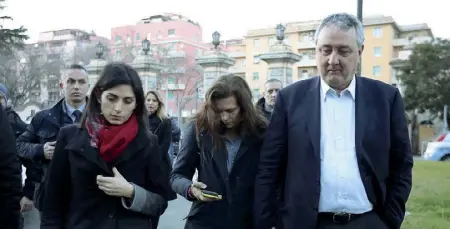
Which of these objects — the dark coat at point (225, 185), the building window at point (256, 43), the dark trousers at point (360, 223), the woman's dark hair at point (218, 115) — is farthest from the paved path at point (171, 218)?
the building window at point (256, 43)

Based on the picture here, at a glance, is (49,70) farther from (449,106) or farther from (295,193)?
(295,193)

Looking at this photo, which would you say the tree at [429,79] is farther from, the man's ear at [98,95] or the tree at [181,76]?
the man's ear at [98,95]

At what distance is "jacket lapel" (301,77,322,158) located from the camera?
2381mm

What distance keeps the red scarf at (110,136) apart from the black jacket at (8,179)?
419 millimetres

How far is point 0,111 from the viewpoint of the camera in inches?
92.1

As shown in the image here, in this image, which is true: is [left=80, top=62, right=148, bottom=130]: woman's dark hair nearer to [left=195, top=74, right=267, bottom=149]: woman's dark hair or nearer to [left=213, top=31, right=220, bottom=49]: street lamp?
[left=195, top=74, right=267, bottom=149]: woman's dark hair

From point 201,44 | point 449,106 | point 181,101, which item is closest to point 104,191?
point 449,106

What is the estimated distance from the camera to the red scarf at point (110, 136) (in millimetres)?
2334

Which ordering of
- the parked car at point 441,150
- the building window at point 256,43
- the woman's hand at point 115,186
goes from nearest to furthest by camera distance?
the woman's hand at point 115,186 < the parked car at point 441,150 < the building window at point 256,43

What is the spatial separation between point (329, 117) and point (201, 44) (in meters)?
57.8

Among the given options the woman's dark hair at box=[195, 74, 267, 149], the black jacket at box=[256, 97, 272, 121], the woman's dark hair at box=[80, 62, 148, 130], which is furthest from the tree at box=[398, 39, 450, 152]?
the woman's dark hair at box=[80, 62, 148, 130]

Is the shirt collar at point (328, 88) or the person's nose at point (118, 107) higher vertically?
the shirt collar at point (328, 88)

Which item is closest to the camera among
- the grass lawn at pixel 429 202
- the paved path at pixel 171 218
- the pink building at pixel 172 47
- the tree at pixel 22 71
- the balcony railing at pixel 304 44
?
the paved path at pixel 171 218

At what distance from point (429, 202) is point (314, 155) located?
677cm
